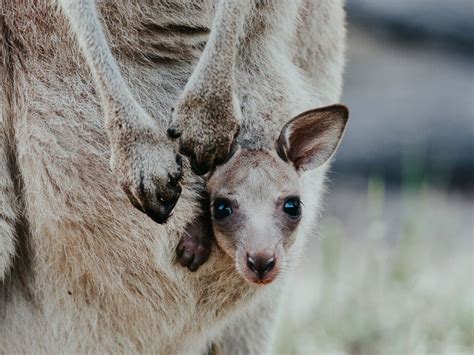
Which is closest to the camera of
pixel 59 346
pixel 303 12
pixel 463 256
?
pixel 59 346

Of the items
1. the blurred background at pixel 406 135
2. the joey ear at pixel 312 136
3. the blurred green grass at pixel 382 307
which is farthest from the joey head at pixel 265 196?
the blurred background at pixel 406 135

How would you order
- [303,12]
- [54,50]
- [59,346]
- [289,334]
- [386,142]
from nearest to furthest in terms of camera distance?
1. [54,50]
2. [59,346]
3. [303,12]
4. [289,334]
5. [386,142]

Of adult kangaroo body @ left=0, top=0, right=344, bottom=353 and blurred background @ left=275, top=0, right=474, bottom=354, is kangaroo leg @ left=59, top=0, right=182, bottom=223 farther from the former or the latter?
blurred background @ left=275, top=0, right=474, bottom=354

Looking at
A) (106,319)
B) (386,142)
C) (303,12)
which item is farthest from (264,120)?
(386,142)

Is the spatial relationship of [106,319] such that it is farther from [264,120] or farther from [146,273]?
[264,120]

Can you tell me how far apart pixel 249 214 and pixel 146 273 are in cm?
40

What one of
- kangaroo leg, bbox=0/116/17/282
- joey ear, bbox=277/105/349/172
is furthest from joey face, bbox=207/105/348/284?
kangaroo leg, bbox=0/116/17/282

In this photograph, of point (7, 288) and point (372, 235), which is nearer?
point (7, 288)

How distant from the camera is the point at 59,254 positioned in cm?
278

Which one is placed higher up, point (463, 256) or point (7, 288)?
point (7, 288)

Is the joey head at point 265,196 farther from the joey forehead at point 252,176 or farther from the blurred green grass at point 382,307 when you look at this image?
the blurred green grass at point 382,307

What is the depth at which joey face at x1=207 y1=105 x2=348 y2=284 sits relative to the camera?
2.48m

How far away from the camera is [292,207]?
2617mm

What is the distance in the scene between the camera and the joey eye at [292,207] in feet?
8.55
